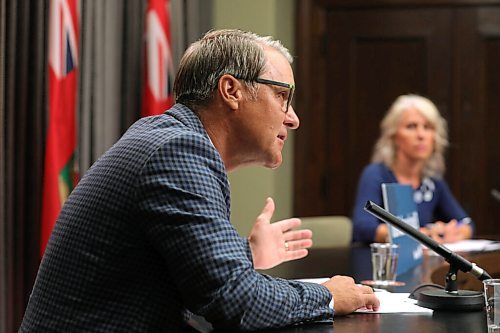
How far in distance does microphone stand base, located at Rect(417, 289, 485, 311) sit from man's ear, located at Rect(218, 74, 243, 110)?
2.01 feet

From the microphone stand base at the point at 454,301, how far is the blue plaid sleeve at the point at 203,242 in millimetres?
381

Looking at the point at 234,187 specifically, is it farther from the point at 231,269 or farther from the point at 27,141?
the point at 231,269

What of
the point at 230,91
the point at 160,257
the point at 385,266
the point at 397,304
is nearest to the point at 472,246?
the point at 385,266

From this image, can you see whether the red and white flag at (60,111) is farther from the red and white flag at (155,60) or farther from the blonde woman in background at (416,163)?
the blonde woman in background at (416,163)

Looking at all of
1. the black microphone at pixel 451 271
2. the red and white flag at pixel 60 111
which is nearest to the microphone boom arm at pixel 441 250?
the black microphone at pixel 451 271

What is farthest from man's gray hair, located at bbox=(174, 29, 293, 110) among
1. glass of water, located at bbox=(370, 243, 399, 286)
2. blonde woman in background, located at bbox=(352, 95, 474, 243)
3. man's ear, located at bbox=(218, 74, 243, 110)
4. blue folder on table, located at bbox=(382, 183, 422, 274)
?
blonde woman in background, located at bbox=(352, 95, 474, 243)

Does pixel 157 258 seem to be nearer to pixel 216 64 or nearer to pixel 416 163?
pixel 216 64

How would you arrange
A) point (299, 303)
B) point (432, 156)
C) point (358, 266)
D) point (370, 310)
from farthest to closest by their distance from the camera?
point (432, 156) < point (358, 266) < point (370, 310) < point (299, 303)

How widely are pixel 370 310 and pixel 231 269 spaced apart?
0.47 m

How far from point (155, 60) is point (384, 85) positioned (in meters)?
1.87

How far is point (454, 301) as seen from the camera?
1.82 meters

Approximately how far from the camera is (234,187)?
513 centimetres

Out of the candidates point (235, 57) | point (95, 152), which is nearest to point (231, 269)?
point (235, 57)

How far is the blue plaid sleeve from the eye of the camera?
1.47 meters
